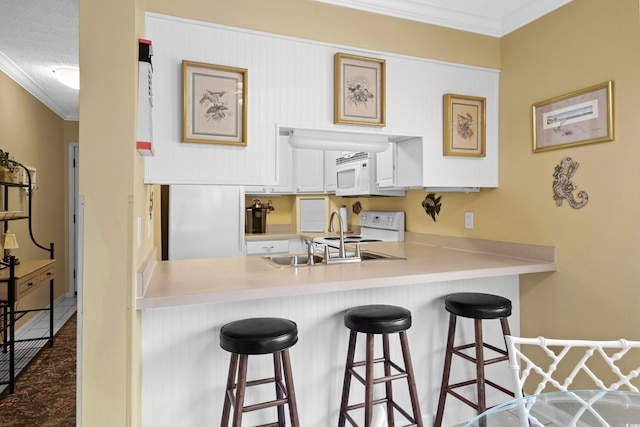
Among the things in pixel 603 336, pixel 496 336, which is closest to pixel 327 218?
pixel 496 336

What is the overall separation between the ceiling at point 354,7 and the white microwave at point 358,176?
1.15 m

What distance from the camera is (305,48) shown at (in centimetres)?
217

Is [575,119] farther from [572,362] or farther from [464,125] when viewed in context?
[572,362]

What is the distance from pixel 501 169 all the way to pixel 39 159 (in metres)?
4.59

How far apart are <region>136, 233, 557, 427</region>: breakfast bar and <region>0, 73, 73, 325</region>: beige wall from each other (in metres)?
2.39

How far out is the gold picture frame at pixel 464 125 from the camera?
2.49 metres

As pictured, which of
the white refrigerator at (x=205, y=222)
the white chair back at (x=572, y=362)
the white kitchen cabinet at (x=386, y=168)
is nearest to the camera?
the white chair back at (x=572, y=362)

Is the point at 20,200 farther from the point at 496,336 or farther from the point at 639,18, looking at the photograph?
the point at 639,18

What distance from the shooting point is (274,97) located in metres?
2.11

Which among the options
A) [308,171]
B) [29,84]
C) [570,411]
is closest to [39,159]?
[29,84]

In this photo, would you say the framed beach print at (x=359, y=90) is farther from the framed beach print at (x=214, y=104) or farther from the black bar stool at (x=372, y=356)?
the black bar stool at (x=372, y=356)

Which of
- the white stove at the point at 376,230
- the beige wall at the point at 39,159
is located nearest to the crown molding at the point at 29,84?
the beige wall at the point at 39,159

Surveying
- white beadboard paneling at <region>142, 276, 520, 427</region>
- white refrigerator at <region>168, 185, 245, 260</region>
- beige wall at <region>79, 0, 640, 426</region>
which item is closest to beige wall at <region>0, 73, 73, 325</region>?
white refrigerator at <region>168, 185, 245, 260</region>

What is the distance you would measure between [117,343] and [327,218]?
3.43 metres
